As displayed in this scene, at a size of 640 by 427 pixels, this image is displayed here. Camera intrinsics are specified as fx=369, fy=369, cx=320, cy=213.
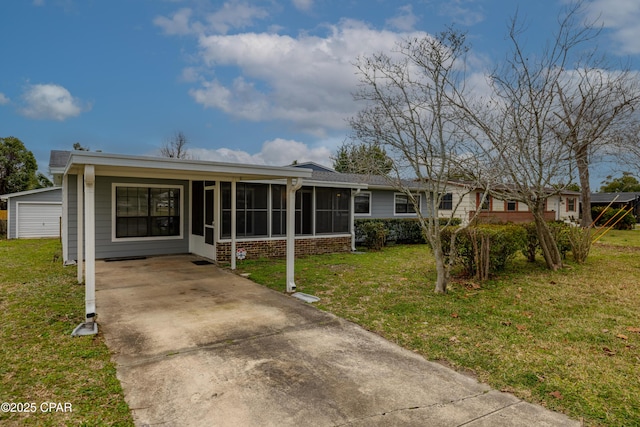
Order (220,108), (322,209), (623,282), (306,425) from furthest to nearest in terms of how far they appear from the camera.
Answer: (220,108)
(322,209)
(623,282)
(306,425)

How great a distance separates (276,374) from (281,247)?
7624mm

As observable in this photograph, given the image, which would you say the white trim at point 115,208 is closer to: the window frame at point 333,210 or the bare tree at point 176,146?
the window frame at point 333,210

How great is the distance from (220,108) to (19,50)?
7.39 metres

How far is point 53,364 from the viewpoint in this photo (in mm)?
3590

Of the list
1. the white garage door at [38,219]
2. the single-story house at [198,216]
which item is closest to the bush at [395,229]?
the single-story house at [198,216]

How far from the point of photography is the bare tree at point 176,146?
3089 centimetres

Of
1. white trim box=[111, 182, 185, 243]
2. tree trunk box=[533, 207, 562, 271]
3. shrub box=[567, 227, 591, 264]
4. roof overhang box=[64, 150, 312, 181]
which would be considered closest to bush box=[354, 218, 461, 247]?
shrub box=[567, 227, 591, 264]

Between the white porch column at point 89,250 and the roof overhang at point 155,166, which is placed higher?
the roof overhang at point 155,166

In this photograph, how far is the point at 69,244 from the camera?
9477mm

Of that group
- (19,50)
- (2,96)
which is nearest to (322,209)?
(19,50)

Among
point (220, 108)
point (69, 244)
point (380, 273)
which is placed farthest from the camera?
point (220, 108)

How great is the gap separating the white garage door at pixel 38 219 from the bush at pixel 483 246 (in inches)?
749

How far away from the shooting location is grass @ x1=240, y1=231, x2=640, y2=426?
10.7ft

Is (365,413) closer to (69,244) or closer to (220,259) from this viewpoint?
(220,259)
